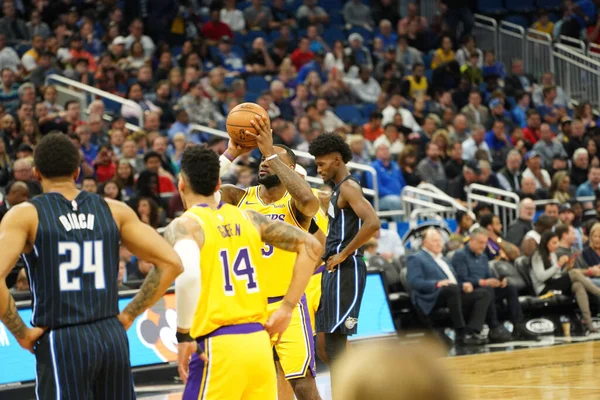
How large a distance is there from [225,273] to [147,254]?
38 cm

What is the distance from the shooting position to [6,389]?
9.95 m

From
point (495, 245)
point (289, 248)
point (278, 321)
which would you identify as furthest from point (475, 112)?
point (278, 321)

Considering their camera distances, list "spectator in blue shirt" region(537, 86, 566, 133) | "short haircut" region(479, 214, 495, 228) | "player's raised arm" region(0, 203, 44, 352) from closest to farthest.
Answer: "player's raised arm" region(0, 203, 44, 352)
"short haircut" region(479, 214, 495, 228)
"spectator in blue shirt" region(537, 86, 566, 133)

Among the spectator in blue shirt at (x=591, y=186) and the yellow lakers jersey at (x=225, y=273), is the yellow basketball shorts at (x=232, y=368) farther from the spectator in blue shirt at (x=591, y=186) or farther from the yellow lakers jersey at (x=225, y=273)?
the spectator in blue shirt at (x=591, y=186)

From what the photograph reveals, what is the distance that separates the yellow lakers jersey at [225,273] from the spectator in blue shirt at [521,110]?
16016 millimetres

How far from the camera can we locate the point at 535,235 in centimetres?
1470

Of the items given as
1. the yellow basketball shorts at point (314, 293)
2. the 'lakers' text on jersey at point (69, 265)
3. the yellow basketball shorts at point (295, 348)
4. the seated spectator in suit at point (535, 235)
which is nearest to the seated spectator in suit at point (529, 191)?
the seated spectator in suit at point (535, 235)

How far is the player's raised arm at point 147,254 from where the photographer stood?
4.92 metres

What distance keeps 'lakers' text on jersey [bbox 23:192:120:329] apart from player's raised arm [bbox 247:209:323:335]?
0.79 meters

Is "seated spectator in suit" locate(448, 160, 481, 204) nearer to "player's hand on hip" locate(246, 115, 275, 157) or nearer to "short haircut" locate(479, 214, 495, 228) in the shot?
"short haircut" locate(479, 214, 495, 228)

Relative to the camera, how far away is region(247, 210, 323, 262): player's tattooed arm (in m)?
5.19

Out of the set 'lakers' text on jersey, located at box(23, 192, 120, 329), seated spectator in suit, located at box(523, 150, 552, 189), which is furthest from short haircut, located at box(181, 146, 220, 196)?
seated spectator in suit, located at box(523, 150, 552, 189)

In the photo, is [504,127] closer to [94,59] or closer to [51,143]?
[94,59]

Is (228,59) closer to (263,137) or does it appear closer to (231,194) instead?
(231,194)
